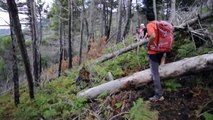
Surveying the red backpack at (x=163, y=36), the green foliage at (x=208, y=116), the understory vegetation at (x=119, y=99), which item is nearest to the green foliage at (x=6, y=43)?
the understory vegetation at (x=119, y=99)

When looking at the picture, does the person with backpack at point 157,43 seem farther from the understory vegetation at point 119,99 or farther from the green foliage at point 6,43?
the green foliage at point 6,43

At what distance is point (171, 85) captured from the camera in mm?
5887

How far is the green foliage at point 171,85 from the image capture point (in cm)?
582

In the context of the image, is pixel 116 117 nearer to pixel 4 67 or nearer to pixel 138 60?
pixel 138 60

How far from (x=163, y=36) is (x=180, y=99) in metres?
1.48

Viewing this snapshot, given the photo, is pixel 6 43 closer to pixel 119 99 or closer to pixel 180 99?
pixel 119 99

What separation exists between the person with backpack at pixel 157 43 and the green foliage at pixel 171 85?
0.40 metres

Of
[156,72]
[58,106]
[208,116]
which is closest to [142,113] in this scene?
[156,72]

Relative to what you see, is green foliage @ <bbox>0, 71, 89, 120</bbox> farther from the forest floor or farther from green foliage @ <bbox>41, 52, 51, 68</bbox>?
green foliage @ <bbox>41, 52, 51, 68</bbox>

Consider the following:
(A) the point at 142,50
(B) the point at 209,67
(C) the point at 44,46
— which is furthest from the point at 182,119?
(C) the point at 44,46

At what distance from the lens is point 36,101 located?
8312mm

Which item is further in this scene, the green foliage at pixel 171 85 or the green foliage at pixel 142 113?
the green foliage at pixel 171 85

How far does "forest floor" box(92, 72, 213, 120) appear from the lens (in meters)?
5.06

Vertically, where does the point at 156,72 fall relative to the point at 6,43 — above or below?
above
